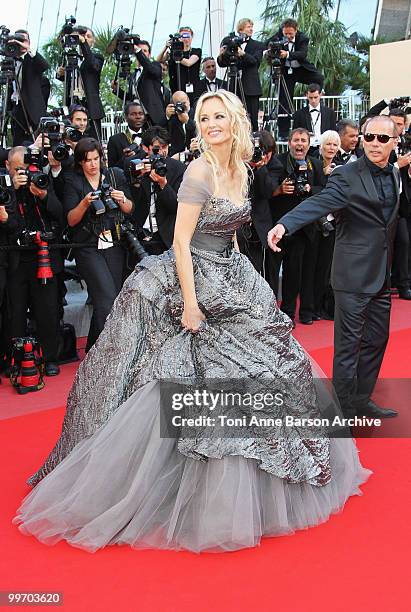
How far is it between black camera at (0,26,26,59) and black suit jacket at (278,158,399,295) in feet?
13.0

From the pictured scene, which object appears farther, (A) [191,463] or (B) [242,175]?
(B) [242,175]

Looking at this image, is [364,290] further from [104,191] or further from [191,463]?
[104,191]

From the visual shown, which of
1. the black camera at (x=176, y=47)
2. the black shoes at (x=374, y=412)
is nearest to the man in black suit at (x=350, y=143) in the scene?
the black camera at (x=176, y=47)

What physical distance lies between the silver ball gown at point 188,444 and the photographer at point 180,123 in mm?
4487

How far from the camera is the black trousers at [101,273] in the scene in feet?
16.8

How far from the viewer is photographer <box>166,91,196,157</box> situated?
739 cm

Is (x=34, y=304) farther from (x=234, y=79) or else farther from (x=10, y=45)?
(x=234, y=79)

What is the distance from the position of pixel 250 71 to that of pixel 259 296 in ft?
20.7

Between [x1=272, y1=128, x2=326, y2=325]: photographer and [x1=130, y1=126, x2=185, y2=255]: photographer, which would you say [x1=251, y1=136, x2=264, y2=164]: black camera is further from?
[x1=130, y1=126, x2=185, y2=255]: photographer

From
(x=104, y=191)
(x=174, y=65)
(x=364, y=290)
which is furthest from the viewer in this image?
(x=174, y=65)

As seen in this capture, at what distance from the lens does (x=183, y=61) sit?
8961 millimetres

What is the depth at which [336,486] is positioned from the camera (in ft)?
10.2

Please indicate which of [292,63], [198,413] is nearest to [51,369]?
[198,413]

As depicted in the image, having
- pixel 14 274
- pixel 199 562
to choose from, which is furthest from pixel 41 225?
pixel 199 562
